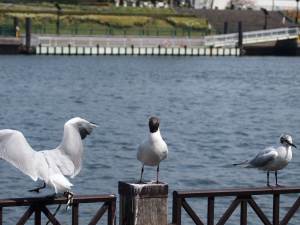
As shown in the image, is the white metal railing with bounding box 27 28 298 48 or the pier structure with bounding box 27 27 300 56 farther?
the white metal railing with bounding box 27 28 298 48

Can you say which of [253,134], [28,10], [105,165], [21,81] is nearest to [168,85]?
[21,81]

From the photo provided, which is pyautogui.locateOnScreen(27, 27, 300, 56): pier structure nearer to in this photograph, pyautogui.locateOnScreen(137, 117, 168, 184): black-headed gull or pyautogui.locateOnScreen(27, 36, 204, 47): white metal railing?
pyautogui.locateOnScreen(27, 36, 204, 47): white metal railing

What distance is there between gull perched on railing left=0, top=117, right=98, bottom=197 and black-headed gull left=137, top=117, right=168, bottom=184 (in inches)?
23.2

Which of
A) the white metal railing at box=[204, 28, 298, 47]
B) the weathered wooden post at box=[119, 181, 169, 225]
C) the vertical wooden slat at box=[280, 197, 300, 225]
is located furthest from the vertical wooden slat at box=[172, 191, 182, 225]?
the white metal railing at box=[204, 28, 298, 47]

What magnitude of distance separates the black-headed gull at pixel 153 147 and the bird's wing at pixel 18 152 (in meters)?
0.92

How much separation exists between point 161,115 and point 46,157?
759 inches

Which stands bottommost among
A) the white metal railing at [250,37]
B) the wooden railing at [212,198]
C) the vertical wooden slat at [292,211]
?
the vertical wooden slat at [292,211]

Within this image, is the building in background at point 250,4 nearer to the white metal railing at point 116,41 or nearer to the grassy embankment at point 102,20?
the grassy embankment at point 102,20

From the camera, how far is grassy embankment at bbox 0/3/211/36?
5962cm

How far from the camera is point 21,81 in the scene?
35.4 meters

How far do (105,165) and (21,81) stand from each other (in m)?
21.9

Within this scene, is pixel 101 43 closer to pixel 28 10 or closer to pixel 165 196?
pixel 28 10

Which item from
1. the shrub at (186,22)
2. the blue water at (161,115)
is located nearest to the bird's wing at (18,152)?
the blue water at (161,115)

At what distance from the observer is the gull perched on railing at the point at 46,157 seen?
5027mm
